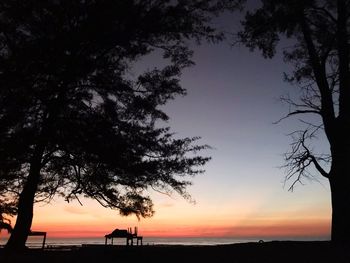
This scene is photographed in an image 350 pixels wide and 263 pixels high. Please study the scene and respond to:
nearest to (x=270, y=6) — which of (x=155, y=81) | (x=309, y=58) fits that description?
(x=309, y=58)

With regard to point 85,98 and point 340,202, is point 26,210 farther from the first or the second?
point 340,202

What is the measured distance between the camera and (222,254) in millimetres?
14789

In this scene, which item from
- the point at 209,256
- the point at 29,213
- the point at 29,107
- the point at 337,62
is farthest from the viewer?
the point at 337,62

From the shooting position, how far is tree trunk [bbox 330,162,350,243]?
54.1 ft

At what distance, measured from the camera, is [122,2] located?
16.9 m

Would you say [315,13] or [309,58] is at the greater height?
[315,13]

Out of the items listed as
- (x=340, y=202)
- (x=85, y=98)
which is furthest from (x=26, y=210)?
(x=340, y=202)

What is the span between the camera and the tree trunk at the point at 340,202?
1648 cm

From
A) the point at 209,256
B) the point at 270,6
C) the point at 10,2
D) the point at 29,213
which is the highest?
the point at 270,6

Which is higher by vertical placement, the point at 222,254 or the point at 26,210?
the point at 26,210

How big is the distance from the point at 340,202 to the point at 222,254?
511cm

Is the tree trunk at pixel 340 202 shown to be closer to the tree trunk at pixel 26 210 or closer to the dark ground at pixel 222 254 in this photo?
the dark ground at pixel 222 254

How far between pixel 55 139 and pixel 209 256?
7.45m

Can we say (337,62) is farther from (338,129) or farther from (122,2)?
(122,2)
